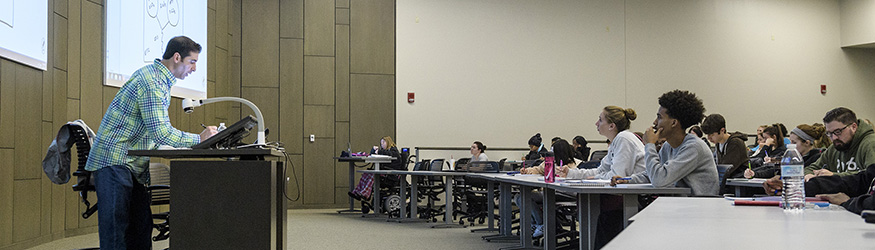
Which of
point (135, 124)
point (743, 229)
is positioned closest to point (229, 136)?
point (135, 124)

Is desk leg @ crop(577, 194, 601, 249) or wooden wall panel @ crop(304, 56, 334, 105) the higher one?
wooden wall panel @ crop(304, 56, 334, 105)

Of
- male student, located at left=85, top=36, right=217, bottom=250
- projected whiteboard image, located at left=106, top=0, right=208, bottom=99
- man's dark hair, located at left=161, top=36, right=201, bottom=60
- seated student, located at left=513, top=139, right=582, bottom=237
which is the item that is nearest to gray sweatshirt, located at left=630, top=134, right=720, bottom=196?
male student, located at left=85, top=36, right=217, bottom=250

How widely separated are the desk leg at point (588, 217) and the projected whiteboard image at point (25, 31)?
3.93 meters

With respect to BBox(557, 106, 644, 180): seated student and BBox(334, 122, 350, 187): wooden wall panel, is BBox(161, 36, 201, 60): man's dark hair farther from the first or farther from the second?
BBox(334, 122, 350, 187): wooden wall panel

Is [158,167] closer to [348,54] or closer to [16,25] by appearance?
[16,25]

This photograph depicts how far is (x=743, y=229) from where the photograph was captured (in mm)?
1513

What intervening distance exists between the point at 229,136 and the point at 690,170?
6.41ft

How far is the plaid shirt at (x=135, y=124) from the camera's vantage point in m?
3.29

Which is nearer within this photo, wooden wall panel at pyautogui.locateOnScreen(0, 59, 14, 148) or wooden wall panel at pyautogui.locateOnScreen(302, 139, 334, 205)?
wooden wall panel at pyautogui.locateOnScreen(0, 59, 14, 148)

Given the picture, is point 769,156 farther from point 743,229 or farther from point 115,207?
point 743,229

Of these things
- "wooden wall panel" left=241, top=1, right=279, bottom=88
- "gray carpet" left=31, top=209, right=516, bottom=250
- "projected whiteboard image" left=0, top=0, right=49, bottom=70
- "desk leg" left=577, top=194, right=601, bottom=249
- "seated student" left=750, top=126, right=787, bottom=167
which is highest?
"wooden wall panel" left=241, top=1, right=279, bottom=88

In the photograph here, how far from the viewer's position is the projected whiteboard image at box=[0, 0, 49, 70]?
206 inches

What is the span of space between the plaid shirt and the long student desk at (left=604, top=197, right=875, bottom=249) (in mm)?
2093

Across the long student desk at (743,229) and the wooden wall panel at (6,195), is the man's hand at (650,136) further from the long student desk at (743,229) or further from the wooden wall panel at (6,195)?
the wooden wall panel at (6,195)
